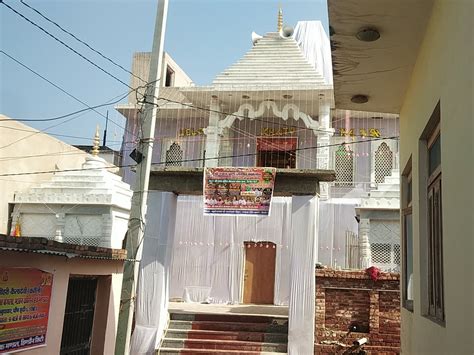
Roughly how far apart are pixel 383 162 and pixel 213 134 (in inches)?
242

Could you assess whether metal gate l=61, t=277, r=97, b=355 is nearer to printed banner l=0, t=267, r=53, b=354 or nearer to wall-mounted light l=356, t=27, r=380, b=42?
printed banner l=0, t=267, r=53, b=354

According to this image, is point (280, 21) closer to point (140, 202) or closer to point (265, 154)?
point (265, 154)

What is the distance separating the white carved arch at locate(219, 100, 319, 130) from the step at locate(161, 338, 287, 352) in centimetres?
897

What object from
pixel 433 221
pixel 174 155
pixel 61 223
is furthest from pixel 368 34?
pixel 174 155

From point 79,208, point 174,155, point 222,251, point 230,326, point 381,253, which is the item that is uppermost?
point 174,155

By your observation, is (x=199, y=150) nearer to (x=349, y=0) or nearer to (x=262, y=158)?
(x=262, y=158)

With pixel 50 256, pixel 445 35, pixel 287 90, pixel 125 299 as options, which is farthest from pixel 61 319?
pixel 287 90

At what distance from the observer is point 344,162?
1845 cm

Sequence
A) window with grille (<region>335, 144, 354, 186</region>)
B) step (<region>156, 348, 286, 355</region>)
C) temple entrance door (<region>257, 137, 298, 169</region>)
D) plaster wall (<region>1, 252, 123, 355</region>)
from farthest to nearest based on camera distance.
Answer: temple entrance door (<region>257, 137, 298, 169</region>), window with grille (<region>335, 144, 354, 186</region>), step (<region>156, 348, 286, 355</region>), plaster wall (<region>1, 252, 123, 355</region>)

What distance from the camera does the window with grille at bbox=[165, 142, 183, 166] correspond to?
19844mm

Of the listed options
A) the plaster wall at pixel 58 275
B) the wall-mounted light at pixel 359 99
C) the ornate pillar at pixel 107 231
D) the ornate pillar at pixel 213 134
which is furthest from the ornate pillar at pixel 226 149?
the wall-mounted light at pixel 359 99

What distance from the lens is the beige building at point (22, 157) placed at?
1630 cm

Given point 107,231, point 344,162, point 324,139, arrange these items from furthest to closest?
point 344,162
point 324,139
point 107,231

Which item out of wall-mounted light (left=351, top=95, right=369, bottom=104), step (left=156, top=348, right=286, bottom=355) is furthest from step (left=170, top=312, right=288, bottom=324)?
wall-mounted light (left=351, top=95, right=369, bottom=104)
